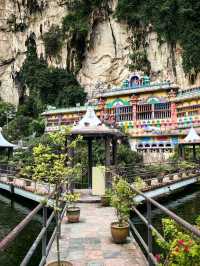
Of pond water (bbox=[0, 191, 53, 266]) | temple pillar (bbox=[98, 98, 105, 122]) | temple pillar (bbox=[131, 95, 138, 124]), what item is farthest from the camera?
temple pillar (bbox=[98, 98, 105, 122])

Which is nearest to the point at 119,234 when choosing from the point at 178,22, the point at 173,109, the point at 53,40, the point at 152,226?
the point at 152,226

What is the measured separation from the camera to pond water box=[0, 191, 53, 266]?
29.0ft

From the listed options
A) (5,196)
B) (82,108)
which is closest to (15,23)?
(82,108)

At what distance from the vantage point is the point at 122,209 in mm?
7562

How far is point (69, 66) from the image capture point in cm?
5269

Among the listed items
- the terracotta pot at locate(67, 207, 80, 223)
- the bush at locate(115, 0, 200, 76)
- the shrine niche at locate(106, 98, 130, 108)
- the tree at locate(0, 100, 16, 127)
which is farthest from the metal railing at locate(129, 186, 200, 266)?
the tree at locate(0, 100, 16, 127)

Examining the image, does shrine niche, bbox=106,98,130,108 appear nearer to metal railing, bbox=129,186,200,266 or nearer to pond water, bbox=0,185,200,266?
pond water, bbox=0,185,200,266

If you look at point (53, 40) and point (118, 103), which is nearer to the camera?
point (118, 103)

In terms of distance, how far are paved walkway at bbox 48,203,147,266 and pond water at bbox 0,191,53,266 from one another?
147cm

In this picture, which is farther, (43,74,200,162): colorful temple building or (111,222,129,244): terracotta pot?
(43,74,200,162): colorful temple building

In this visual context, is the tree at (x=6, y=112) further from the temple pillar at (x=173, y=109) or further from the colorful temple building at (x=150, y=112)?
the temple pillar at (x=173, y=109)

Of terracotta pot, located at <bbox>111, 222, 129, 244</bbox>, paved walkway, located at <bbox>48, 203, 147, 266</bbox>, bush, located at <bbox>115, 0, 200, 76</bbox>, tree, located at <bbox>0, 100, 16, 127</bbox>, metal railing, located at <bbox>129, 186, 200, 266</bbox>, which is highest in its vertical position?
bush, located at <bbox>115, 0, 200, 76</bbox>

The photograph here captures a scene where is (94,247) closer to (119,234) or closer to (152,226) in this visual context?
(119,234)

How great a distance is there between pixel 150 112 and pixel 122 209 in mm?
32357
